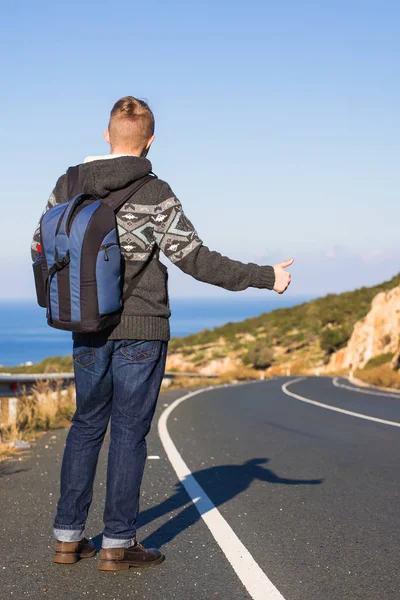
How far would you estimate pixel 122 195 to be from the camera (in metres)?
4.65

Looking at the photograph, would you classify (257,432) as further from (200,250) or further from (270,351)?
(270,351)

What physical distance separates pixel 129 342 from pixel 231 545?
154cm

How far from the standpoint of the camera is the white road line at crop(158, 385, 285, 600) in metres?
4.39

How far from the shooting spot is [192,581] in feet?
14.9

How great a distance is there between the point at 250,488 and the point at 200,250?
11.5 ft

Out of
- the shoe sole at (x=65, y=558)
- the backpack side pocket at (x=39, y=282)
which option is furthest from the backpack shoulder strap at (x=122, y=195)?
the shoe sole at (x=65, y=558)

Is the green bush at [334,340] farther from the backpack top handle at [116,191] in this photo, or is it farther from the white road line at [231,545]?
the backpack top handle at [116,191]

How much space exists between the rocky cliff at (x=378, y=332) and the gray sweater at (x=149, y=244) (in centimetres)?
4121

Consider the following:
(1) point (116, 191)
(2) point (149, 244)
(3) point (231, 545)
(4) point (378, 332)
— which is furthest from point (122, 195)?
(4) point (378, 332)

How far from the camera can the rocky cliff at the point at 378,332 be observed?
46.9 m

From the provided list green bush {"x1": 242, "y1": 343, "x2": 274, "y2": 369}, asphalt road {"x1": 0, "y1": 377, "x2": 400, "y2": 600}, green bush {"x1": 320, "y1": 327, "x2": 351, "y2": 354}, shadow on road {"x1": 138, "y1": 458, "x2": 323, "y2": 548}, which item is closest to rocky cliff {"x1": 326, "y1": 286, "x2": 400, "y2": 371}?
green bush {"x1": 320, "y1": 327, "x2": 351, "y2": 354}

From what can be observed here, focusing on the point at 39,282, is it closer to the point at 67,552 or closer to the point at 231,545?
the point at 67,552

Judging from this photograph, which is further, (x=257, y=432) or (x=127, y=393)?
(x=257, y=432)

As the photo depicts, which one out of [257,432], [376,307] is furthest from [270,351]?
[257,432]
